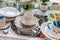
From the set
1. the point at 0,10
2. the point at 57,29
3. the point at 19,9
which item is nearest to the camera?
the point at 57,29

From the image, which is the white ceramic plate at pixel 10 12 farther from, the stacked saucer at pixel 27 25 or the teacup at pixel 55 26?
the teacup at pixel 55 26

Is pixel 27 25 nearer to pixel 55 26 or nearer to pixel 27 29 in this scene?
pixel 27 29

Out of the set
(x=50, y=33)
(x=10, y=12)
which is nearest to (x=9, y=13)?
(x=10, y=12)

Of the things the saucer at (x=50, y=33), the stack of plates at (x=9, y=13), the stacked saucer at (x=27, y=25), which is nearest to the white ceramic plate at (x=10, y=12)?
the stack of plates at (x=9, y=13)

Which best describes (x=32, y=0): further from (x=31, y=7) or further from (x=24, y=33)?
(x=24, y=33)

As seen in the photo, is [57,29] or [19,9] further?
[19,9]

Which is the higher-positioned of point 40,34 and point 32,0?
point 32,0

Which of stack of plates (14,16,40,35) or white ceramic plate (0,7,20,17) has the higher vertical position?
white ceramic plate (0,7,20,17)

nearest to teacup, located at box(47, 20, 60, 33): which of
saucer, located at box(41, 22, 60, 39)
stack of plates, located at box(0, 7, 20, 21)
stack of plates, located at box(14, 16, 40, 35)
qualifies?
saucer, located at box(41, 22, 60, 39)

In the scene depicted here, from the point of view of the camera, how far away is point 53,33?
896mm

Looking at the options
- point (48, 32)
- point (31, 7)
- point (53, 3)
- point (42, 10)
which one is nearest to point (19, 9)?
point (31, 7)

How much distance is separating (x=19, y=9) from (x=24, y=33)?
35cm

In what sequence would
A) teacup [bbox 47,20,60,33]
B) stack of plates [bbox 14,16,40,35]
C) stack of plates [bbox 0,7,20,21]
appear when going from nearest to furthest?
teacup [bbox 47,20,60,33] < stack of plates [bbox 14,16,40,35] < stack of plates [bbox 0,7,20,21]

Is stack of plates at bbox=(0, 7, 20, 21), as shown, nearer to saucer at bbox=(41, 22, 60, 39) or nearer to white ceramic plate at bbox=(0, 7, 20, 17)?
white ceramic plate at bbox=(0, 7, 20, 17)
